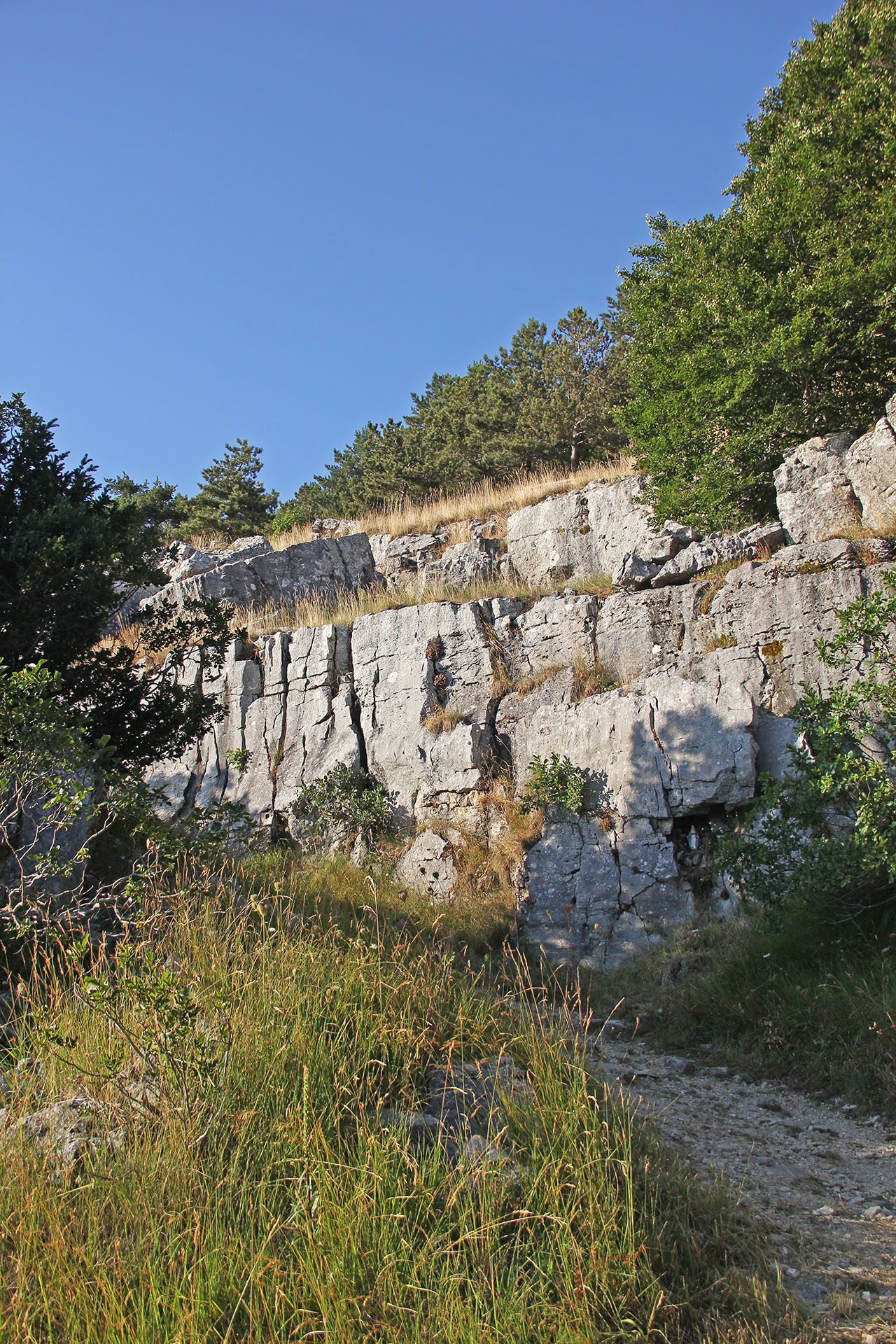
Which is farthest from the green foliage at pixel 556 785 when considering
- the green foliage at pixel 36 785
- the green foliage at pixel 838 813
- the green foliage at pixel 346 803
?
the green foliage at pixel 36 785

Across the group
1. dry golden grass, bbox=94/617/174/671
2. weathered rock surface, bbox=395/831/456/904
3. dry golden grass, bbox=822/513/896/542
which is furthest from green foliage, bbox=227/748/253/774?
dry golden grass, bbox=822/513/896/542

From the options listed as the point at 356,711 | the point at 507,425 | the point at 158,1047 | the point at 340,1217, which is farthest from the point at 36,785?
the point at 507,425

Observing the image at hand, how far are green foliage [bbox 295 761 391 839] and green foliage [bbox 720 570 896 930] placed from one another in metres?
6.89

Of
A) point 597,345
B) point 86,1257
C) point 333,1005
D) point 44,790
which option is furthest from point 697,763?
point 597,345

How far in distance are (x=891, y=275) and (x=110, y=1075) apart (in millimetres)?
14169

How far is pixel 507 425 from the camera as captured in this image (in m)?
27.2

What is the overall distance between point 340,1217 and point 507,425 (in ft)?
89.0

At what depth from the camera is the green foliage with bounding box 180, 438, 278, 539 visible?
108ft

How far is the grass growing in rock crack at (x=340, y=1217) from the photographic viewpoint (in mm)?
→ 2395

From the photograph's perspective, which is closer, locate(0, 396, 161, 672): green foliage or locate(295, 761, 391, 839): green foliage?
locate(0, 396, 161, 672): green foliage

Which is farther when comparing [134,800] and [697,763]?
[697,763]

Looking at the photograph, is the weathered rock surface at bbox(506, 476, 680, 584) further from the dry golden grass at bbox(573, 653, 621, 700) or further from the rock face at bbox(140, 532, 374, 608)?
the rock face at bbox(140, 532, 374, 608)

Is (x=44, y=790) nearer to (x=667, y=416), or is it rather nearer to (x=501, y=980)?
(x=501, y=980)

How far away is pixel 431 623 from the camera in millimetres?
13750
